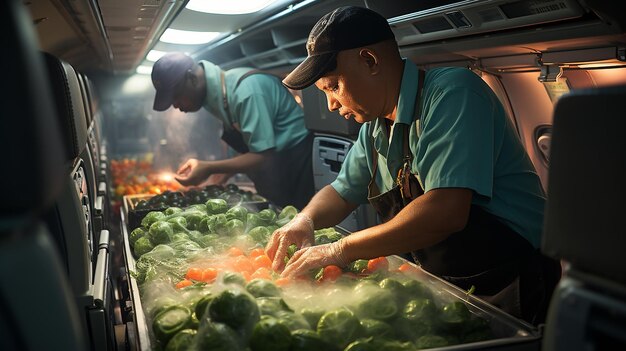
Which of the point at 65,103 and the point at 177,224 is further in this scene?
the point at 177,224

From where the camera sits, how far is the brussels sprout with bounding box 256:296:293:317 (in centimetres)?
167

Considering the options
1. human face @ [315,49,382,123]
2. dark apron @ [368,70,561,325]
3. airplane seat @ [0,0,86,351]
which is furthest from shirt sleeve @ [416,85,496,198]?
airplane seat @ [0,0,86,351]

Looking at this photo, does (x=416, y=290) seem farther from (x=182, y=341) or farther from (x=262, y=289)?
(x=182, y=341)

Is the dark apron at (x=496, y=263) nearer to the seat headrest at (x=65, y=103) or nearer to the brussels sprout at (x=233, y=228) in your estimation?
the brussels sprout at (x=233, y=228)

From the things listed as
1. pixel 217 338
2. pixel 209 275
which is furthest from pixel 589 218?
pixel 209 275

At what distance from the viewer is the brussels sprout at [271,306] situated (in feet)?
5.47

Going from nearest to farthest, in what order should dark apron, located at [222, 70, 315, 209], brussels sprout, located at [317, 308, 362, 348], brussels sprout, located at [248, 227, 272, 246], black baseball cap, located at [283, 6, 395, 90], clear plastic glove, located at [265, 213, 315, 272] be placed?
1. brussels sprout, located at [317, 308, 362, 348]
2. black baseball cap, located at [283, 6, 395, 90]
3. clear plastic glove, located at [265, 213, 315, 272]
4. brussels sprout, located at [248, 227, 272, 246]
5. dark apron, located at [222, 70, 315, 209]

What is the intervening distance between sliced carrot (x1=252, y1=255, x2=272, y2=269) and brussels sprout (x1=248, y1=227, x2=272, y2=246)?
310mm

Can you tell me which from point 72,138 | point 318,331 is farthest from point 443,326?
point 72,138

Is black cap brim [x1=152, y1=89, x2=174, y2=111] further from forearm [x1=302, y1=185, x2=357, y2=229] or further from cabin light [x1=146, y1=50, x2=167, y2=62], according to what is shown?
forearm [x1=302, y1=185, x2=357, y2=229]

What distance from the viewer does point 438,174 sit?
2070 millimetres

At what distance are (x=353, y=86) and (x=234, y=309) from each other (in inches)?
45.3

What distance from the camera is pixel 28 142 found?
33.4 inches

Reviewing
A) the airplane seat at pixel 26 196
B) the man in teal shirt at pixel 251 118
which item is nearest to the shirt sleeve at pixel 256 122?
the man in teal shirt at pixel 251 118
